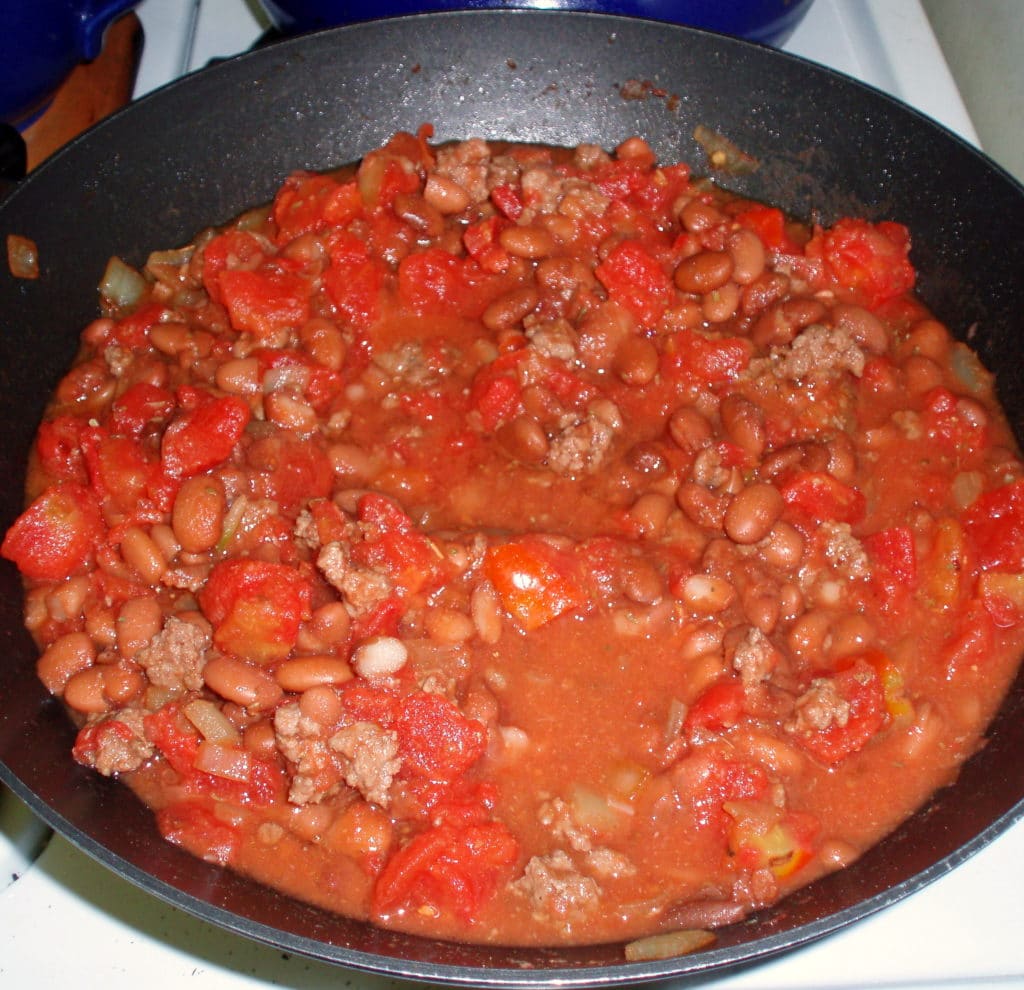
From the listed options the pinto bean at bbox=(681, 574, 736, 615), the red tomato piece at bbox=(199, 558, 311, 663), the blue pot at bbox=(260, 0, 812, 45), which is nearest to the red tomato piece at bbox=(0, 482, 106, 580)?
the red tomato piece at bbox=(199, 558, 311, 663)

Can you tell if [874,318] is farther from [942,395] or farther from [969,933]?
[969,933]

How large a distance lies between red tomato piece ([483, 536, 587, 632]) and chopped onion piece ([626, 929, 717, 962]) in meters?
0.97

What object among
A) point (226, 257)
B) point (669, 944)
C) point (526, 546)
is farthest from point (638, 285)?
point (669, 944)

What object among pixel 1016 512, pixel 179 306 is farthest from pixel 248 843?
pixel 1016 512

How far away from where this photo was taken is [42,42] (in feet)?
14.4

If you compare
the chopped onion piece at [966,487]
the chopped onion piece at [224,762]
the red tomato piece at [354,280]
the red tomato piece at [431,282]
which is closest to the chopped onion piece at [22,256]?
the red tomato piece at [354,280]

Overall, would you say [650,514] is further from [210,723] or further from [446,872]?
[210,723]

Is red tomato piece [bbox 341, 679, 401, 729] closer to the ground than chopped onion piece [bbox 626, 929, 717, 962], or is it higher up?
closer to the ground

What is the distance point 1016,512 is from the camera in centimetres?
352

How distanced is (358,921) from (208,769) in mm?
614

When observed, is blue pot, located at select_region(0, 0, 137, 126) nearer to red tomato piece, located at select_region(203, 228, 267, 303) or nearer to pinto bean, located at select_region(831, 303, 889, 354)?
red tomato piece, located at select_region(203, 228, 267, 303)

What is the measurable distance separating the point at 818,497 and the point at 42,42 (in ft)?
11.9

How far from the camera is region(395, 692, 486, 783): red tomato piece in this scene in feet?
10.0

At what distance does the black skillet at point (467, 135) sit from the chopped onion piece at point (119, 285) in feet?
0.17
